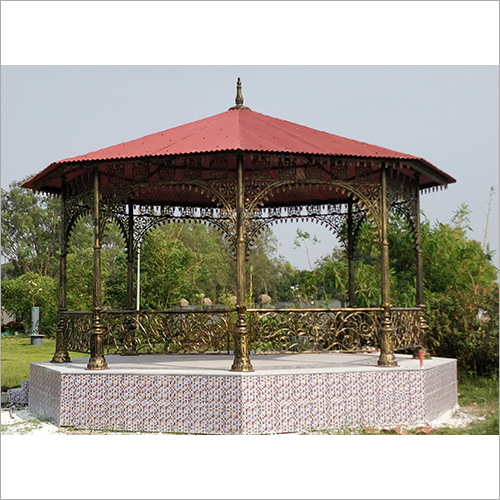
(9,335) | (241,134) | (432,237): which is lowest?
(9,335)

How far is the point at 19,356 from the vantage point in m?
19.2

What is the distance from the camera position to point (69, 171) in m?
8.66

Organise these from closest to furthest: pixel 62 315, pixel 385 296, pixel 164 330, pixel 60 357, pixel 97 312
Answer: pixel 97 312, pixel 385 296, pixel 60 357, pixel 62 315, pixel 164 330

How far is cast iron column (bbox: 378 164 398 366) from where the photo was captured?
8.45m

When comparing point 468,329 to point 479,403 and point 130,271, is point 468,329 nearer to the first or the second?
point 479,403

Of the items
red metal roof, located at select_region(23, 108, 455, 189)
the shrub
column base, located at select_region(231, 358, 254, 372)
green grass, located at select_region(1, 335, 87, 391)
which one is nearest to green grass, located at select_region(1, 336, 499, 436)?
green grass, located at select_region(1, 335, 87, 391)

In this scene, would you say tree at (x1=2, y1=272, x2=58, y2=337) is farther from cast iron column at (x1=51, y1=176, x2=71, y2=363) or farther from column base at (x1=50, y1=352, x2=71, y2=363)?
column base at (x1=50, y1=352, x2=71, y2=363)

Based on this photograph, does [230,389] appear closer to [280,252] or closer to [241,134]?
[241,134]

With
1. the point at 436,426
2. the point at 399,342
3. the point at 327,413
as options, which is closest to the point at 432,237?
the point at 399,342

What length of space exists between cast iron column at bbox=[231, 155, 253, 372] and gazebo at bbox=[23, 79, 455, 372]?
1 cm

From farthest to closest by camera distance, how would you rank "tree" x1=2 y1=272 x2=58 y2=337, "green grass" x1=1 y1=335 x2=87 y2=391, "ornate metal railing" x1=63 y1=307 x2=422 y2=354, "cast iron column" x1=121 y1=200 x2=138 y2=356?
"tree" x1=2 y1=272 x2=58 y2=337, "green grass" x1=1 y1=335 x2=87 y2=391, "cast iron column" x1=121 y1=200 x2=138 y2=356, "ornate metal railing" x1=63 y1=307 x2=422 y2=354

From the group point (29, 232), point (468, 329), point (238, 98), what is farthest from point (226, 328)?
point (29, 232)

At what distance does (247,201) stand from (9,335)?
72.3ft

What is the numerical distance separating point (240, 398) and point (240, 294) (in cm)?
128
